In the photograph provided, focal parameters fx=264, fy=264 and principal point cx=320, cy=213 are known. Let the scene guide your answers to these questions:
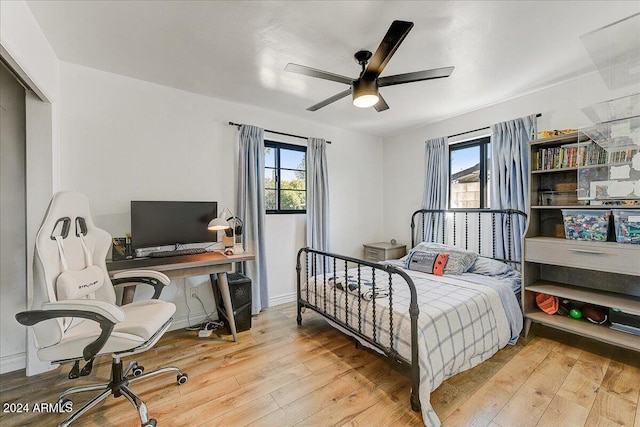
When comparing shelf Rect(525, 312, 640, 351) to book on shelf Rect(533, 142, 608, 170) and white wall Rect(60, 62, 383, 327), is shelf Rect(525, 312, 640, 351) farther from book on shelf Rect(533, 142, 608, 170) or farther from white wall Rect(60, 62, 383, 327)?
white wall Rect(60, 62, 383, 327)

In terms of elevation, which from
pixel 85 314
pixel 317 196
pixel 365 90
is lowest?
pixel 85 314

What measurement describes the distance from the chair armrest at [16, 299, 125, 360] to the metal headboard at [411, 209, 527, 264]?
3618mm

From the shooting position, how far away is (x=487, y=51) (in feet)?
7.16

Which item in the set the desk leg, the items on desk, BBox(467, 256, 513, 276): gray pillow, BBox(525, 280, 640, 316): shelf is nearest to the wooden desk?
the desk leg

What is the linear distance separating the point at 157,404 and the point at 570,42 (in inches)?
157

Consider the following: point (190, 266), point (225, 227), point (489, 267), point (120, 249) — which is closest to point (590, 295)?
point (489, 267)

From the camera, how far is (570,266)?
2.32 metres

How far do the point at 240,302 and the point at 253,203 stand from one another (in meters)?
1.14

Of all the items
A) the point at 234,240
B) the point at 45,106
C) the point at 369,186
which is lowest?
the point at 234,240

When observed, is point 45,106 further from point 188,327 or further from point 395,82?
point 395,82

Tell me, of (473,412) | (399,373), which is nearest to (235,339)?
(399,373)

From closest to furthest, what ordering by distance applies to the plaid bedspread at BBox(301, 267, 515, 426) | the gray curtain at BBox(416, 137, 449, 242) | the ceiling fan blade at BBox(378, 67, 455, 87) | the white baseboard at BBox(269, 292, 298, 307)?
the plaid bedspread at BBox(301, 267, 515, 426) < the ceiling fan blade at BBox(378, 67, 455, 87) < the white baseboard at BBox(269, 292, 298, 307) < the gray curtain at BBox(416, 137, 449, 242)

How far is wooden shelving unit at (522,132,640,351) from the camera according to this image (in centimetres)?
210

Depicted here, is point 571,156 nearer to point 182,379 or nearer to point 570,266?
point 570,266
